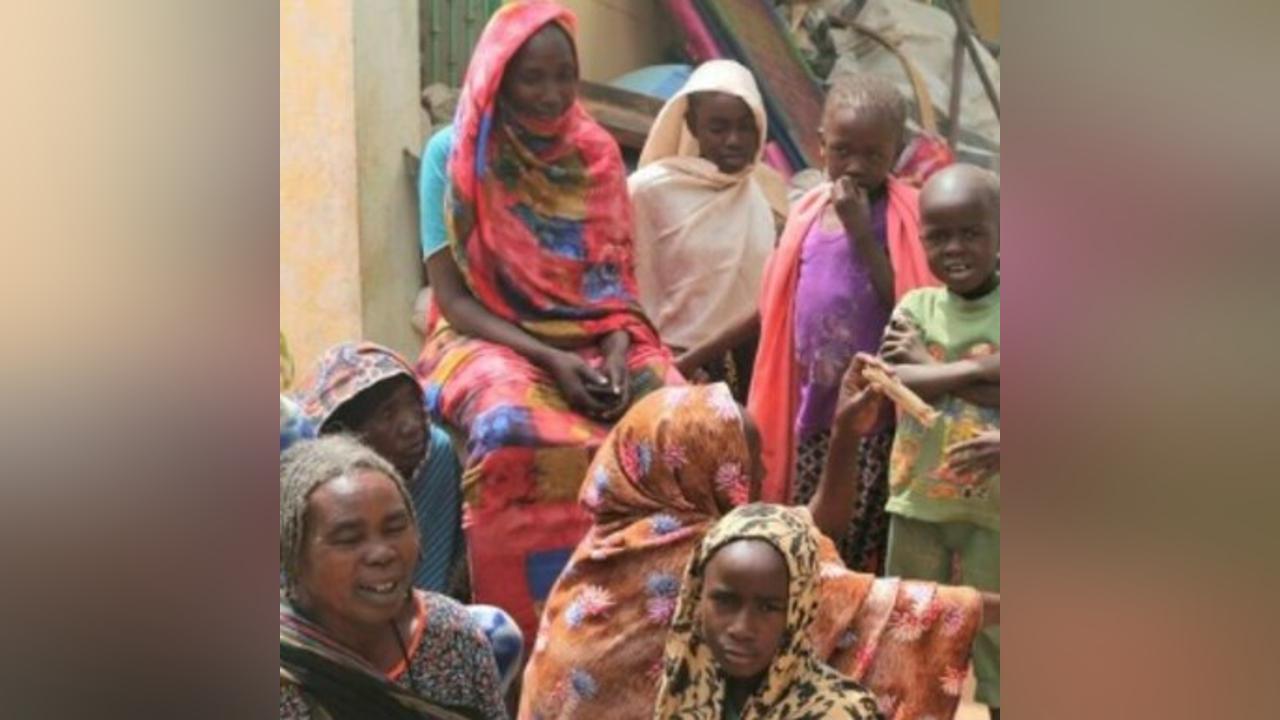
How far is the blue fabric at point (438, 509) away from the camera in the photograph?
9.33ft

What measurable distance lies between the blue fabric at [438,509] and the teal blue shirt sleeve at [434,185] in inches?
12.5

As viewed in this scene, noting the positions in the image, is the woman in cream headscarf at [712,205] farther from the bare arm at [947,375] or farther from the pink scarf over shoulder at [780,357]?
the bare arm at [947,375]

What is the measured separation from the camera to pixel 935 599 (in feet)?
8.56

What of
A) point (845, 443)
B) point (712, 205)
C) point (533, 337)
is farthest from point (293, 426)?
point (845, 443)

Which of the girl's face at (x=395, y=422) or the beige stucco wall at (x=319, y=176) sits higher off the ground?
the beige stucco wall at (x=319, y=176)

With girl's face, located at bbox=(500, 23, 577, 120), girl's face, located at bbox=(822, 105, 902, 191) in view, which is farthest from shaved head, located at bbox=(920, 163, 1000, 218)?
girl's face, located at bbox=(500, 23, 577, 120)

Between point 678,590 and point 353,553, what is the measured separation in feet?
1.62

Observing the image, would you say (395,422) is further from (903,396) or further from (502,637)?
(903,396)

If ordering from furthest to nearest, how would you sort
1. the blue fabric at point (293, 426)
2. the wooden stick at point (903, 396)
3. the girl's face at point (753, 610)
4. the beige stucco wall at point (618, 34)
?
1. the beige stucco wall at point (618, 34)
2. the blue fabric at point (293, 426)
3. the wooden stick at point (903, 396)
4. the girl's face at point (753, 610)

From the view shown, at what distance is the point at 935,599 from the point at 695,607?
35 cm

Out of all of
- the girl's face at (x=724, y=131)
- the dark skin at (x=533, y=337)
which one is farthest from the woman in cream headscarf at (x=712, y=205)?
the dark skin at (x=533, y=337)
